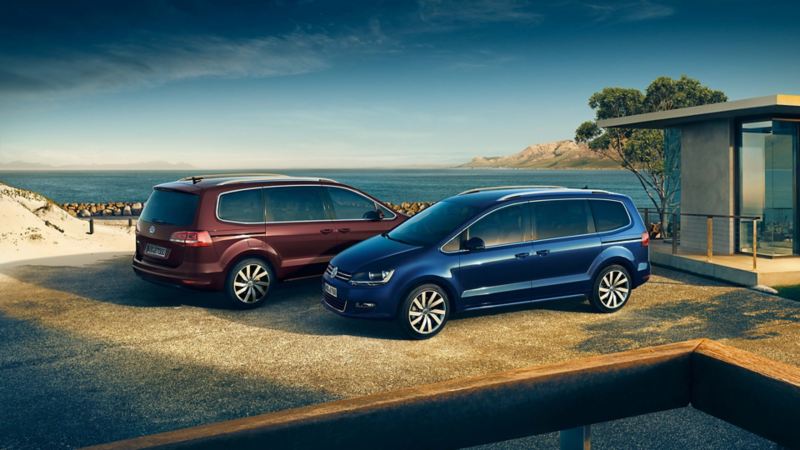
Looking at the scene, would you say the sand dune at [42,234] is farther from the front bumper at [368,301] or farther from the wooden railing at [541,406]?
the wooden railing at [541,406]

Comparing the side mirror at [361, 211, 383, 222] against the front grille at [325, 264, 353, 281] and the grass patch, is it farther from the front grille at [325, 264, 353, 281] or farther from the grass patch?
the grass patch

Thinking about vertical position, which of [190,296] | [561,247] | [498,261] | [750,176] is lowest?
[190,296]

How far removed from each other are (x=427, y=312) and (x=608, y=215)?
10.5 feet

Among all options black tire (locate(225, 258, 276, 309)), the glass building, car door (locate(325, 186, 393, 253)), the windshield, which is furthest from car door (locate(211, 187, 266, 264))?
the glass building

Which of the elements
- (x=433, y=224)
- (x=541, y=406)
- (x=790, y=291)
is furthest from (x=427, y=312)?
(x=790, y=291)

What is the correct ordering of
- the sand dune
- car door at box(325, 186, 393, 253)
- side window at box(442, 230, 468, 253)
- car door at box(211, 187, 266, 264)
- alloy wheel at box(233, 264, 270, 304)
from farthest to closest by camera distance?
the sand dune
car door at box(325, 186, 393, 253)
alloy wheel at box(233, 264, 270, 304)
car door at box(211, 187, 266, 264)
side window at box(442, 230, 468, 253)

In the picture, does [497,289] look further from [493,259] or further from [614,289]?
[614,289]

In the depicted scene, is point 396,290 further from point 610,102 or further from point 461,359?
point 610,102

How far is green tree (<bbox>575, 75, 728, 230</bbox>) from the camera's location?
30.2 m

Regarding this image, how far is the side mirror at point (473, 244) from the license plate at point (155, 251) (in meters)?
4.22

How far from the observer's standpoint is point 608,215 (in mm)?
9297

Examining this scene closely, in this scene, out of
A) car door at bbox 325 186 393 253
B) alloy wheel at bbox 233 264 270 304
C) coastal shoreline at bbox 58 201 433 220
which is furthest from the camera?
coastal shoreline at bbox 58 201 433 220

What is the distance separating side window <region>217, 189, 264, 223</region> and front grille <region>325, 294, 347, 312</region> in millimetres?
2020

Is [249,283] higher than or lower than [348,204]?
lower
